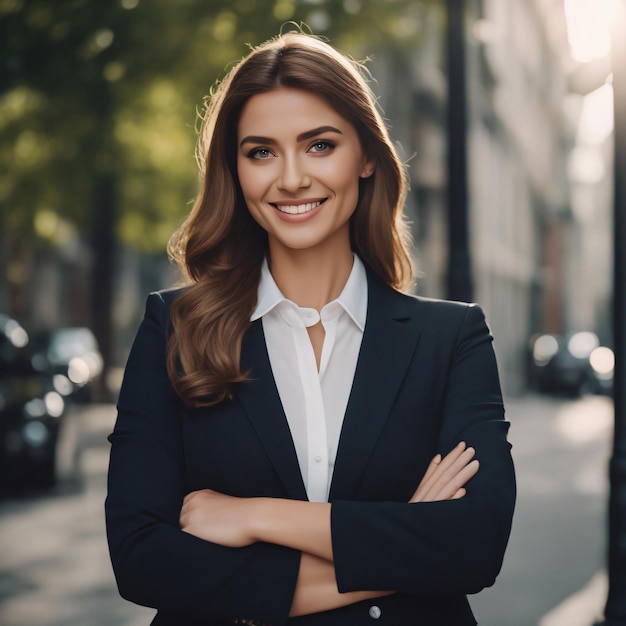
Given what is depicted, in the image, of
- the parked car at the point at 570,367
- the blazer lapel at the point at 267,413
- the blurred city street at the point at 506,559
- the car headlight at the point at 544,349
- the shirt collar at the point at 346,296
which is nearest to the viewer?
the blazer lapel at the point at 267,413

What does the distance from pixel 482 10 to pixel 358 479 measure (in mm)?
5718

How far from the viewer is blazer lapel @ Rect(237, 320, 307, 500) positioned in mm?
2584

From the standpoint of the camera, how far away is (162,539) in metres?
2.55

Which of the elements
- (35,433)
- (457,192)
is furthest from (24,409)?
(457,192)

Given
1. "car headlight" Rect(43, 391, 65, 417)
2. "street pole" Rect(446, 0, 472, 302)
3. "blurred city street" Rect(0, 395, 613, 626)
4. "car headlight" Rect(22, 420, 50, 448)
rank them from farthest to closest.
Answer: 1. "car headlight" Rect(43, 391, 65, 417)
2. "car headlight" Rect(22, 420, 50, 448)
3. "blurred city street" Rect(0, 395, 613, 626)
4. "street pole" Rect(446, 0, 472, 302)

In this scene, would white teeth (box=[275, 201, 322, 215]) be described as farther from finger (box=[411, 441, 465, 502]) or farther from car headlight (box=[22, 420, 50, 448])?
car headlight (box=[22, 420, 50, 448])

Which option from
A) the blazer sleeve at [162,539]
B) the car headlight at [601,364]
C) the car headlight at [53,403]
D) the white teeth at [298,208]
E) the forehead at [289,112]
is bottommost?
the car headlight at [601,364]

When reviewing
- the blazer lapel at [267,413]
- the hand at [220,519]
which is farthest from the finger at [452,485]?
the hand at [220,519]

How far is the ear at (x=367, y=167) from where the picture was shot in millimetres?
2873

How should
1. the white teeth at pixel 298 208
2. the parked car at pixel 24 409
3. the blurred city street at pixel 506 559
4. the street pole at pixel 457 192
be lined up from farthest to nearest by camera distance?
the parked car at pixel 24 409 < the blurred city street at pixel 506 559 < the street pole at pixel 457 192 < the white teeth at pixel 298 208

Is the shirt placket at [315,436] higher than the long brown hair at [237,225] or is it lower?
lower

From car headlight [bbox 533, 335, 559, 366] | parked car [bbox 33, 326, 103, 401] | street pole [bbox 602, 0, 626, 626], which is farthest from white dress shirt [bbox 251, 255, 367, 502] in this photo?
car headlight [bbox 533, 335, 559, 366]

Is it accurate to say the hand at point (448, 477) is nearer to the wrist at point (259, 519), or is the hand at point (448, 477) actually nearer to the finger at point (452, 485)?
the finger at point (452, 485)

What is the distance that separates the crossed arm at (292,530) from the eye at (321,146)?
0.93 meters
